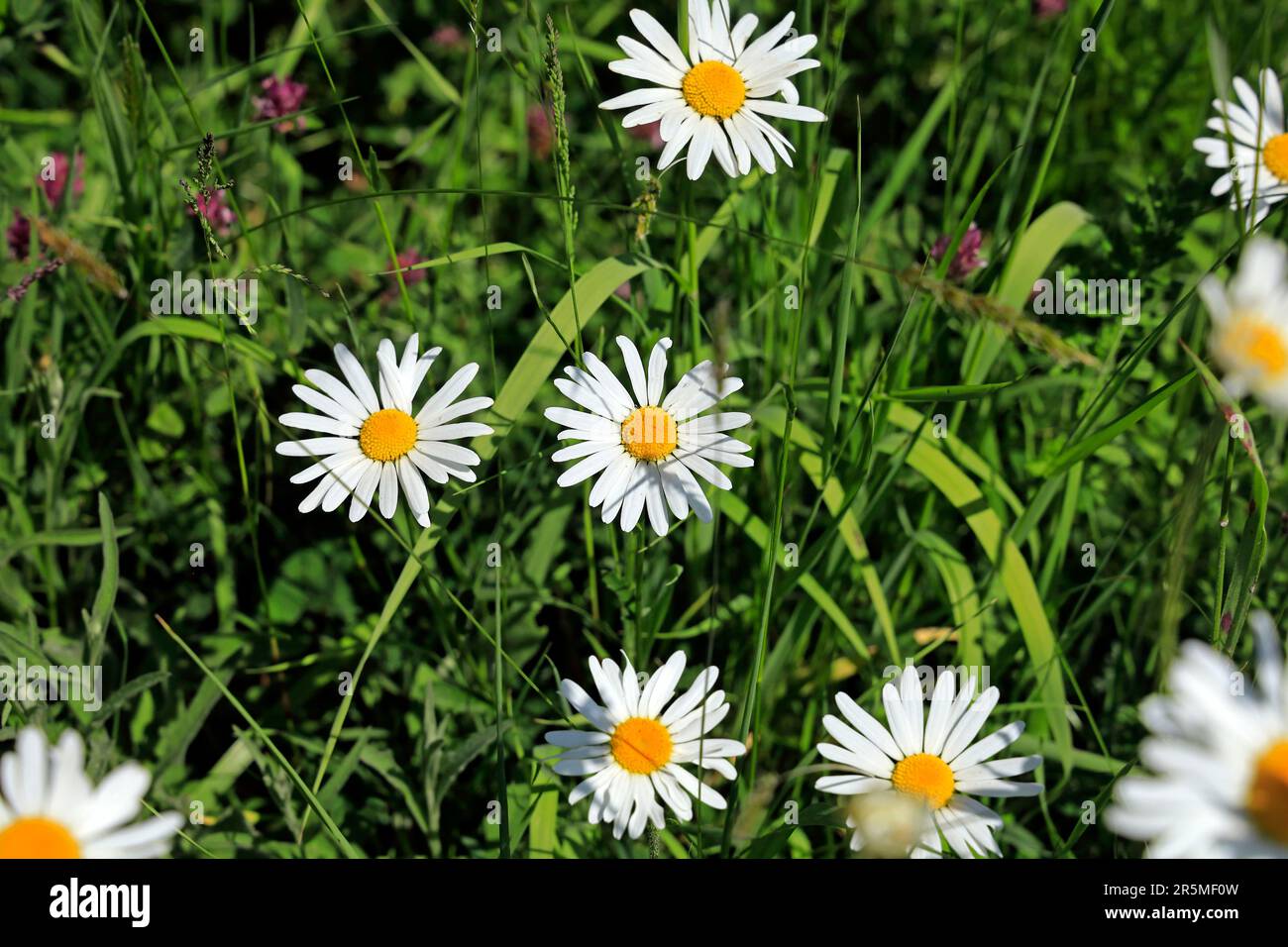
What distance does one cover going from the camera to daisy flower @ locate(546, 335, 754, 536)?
178cm

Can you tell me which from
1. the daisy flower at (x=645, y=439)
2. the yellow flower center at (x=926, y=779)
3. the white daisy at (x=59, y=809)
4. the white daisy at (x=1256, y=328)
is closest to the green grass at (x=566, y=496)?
Result: the daisy flower at (x=645, y=439)

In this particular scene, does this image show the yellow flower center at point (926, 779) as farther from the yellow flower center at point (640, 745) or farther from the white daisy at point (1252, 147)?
the white daisy at point (1252, 147)

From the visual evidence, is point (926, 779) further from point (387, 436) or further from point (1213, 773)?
point (387, 436)

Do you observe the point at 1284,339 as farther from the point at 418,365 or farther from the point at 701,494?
the point at 418,365

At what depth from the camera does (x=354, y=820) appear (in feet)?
7.16

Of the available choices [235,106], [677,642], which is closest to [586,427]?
[677,642]

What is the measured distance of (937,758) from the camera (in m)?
1.79

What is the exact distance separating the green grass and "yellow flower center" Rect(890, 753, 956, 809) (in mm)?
248

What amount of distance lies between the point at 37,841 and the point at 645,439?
3.45 feet

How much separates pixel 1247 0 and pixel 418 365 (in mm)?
2967

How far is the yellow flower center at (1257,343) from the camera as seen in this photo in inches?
45.2

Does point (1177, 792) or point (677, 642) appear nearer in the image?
point (1177, 792)

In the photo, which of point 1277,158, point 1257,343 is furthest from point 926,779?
point 1277,158

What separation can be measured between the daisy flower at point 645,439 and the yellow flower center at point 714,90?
470 millimetres
